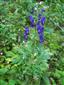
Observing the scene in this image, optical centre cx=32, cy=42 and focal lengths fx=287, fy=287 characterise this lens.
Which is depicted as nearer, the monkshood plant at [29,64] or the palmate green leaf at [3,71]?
the monkshood plant at [29,64]

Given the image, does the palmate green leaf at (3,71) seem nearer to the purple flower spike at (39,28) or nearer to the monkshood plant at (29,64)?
the monkshood plant at (29,64)

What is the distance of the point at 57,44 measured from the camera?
548cm

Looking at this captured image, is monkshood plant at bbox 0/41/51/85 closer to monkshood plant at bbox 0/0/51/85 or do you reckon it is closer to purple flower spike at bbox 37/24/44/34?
monkshood plant at bbox 0/0/51/85

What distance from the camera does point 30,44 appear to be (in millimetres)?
4520

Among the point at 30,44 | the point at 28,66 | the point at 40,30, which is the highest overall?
the point at 40,30

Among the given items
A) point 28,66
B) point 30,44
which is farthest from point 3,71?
point 30,44

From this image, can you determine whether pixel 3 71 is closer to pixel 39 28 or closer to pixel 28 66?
pixel 28 66

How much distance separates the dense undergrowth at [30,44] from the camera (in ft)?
14.4

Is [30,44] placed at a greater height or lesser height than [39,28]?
lesser

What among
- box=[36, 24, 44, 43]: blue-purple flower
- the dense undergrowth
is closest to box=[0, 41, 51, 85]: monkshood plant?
the dense undergrowth

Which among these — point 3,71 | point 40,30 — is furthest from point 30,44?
point 3,71

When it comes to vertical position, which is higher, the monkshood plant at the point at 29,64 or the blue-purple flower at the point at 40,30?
the blue-purple flower at the point at 40,30

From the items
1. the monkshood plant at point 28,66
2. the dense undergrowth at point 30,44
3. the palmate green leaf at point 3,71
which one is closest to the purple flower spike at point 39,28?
the dense undergrowth at point 30,44

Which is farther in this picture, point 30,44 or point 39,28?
point 30,44
